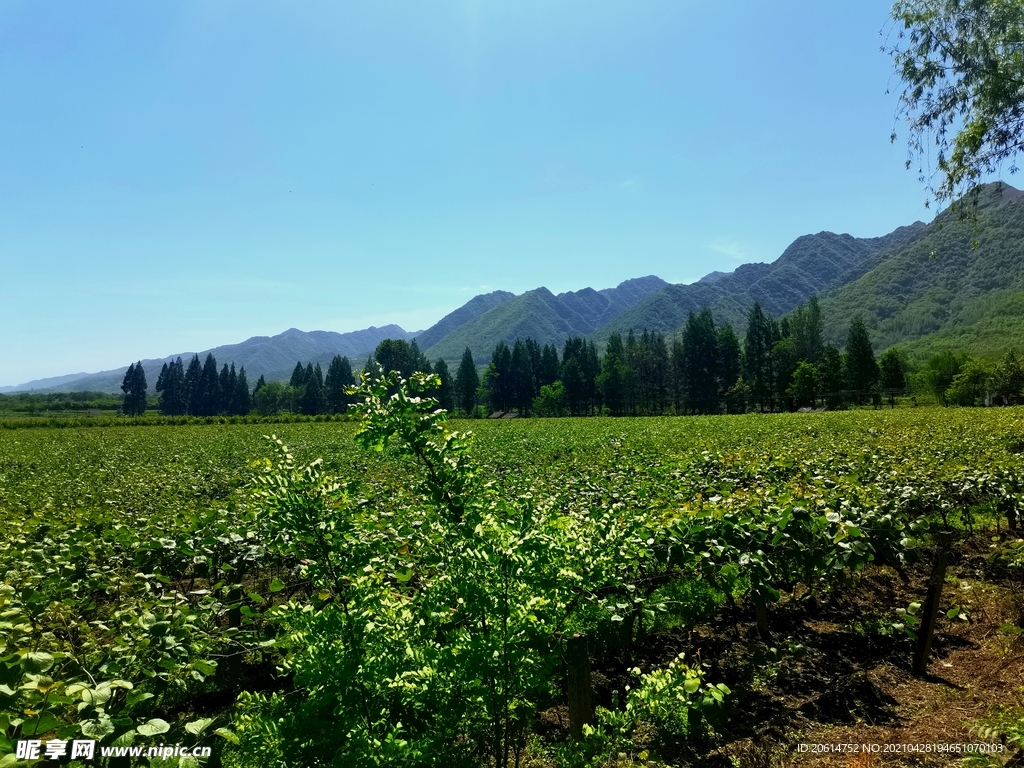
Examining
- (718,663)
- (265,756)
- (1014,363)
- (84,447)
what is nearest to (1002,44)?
(718,663)

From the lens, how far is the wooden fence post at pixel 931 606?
4.48m

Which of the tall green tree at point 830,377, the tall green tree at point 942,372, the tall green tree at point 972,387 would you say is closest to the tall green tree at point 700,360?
the tall green tree at point 830,377

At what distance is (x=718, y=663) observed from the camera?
5152mm

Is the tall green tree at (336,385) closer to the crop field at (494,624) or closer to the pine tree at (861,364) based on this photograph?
the pine tree at (861,364)

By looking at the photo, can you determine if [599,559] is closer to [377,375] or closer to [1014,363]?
[377,375]

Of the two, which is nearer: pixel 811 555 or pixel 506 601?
pixel 506 601

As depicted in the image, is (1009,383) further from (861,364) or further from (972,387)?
(861,364)

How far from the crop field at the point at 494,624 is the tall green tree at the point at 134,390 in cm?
13516

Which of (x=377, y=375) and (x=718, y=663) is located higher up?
(x=377, y=375)

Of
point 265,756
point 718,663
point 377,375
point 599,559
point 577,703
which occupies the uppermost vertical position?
point 377,375

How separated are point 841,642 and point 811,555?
1.95 meters

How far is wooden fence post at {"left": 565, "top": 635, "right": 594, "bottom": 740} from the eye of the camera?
339 centimetres

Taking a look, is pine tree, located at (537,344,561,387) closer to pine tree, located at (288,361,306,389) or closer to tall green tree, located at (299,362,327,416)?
tall green tree, located at (299,362,327,416)

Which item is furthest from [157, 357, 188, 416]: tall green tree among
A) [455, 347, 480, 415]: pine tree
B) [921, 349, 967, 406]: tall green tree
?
[921, 349, 967, 406]: tall green tree
